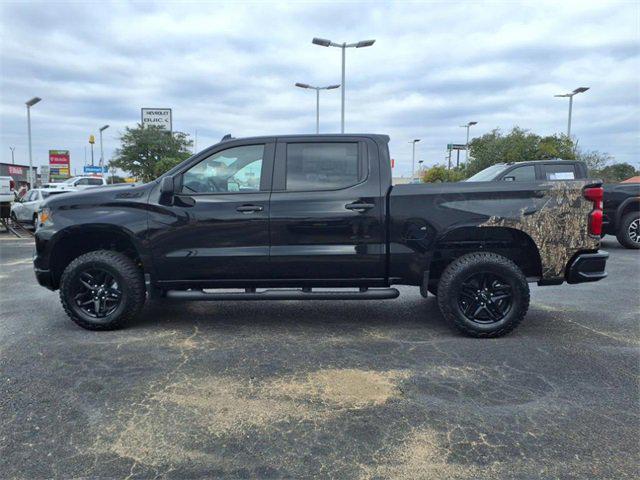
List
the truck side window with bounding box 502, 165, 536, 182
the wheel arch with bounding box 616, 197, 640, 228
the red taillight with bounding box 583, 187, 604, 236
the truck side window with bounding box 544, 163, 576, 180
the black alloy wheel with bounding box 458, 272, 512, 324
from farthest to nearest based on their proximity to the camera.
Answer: the wheel arch with bounding box 616, 197, 640, 228, the truck side window with bounding box 544, 163, 576, 180, the truck side window with bounding box 502, 165, 536, 182, the black alloy wheel with bounding box 458, 272, 512, 324, the red taillight with bounding box 583, 187, 604, 236

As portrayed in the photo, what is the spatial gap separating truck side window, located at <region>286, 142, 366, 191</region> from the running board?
1005mm

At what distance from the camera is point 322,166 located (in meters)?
4.71

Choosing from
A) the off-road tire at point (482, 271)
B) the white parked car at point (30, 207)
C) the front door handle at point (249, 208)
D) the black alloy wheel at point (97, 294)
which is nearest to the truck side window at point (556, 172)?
the off-road tire at point (482, 271)

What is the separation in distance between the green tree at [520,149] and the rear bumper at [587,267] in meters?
21.9

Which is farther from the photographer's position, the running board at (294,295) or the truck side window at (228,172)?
the truck side window at (228,172)

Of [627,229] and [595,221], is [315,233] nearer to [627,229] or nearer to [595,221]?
[595,221]

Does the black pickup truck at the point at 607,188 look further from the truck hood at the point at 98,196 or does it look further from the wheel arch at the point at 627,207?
the truck hood at the point at 98,196

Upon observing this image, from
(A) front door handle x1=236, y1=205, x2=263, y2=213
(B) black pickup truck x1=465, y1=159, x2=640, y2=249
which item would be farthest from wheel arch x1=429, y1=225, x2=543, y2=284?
(B) black pickup truck x1=465, y1=159, x2=640, y2=249

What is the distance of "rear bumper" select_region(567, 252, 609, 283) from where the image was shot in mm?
4469

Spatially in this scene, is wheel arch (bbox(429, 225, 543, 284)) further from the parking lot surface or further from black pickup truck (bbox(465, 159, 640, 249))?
black pickup truck (bbox(465, 159, 640, 249))

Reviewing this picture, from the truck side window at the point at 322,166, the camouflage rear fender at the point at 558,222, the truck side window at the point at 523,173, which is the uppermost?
the truck side window at the point at 523,173

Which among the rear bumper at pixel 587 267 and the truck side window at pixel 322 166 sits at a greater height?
the truck side window at pixel 322 166

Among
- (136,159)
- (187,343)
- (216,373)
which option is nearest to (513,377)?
(216,373)

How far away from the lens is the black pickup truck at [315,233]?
4453mm
